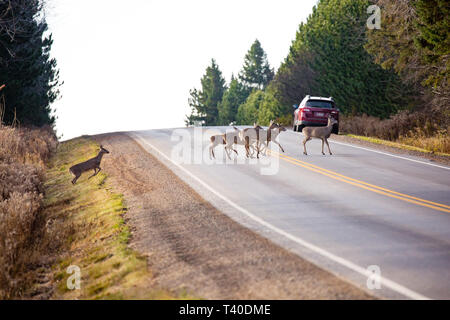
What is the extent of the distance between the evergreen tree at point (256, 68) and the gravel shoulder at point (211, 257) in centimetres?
10310

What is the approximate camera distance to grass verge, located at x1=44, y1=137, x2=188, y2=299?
21.7 feet

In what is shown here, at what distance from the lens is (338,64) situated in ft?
138

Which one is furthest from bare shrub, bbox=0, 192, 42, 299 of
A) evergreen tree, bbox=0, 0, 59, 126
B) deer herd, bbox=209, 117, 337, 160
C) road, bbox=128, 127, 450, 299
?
evergreen tree, bbox=0, 0, 59, 126

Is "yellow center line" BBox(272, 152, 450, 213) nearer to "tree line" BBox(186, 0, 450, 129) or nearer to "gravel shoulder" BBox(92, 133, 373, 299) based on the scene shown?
"gravel shoulder" BBox(92, 133, 373, 299)

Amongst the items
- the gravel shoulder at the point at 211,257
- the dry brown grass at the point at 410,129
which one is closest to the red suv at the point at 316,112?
the dry brown grass at the point at 410,129

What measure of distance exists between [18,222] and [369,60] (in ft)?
Answer: 105

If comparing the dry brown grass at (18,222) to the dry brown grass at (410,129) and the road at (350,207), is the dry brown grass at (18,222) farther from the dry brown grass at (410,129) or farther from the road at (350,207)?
the dry brown grass at (410,129)

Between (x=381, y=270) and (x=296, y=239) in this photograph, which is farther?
(x=296, y=239)

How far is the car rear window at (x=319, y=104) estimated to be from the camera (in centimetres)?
2471

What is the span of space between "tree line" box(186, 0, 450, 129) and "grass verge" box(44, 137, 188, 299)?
14398 millimetres
